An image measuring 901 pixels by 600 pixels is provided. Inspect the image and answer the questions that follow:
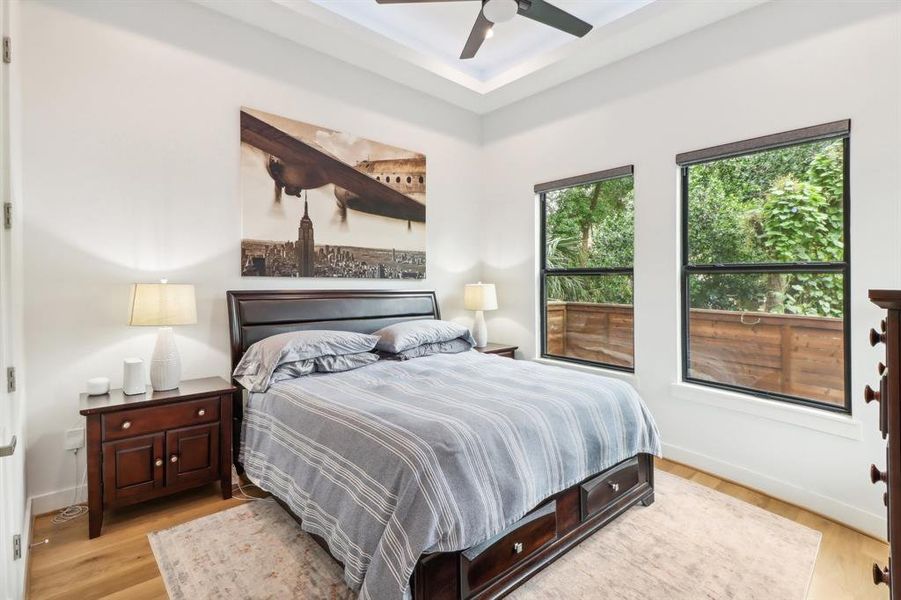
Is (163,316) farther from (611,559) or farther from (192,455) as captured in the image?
(611,559)

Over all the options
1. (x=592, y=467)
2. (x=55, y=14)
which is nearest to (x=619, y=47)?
(x=592, y=467)

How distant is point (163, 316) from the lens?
8.29 feet

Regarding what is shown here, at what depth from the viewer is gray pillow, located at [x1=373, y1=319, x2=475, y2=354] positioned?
3336mm

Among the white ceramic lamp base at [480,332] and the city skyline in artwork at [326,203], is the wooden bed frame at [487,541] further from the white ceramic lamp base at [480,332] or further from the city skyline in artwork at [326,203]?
the white ceramic lamp base at [480,332]

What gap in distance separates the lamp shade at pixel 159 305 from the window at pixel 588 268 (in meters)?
3.03

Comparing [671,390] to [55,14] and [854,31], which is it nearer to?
[854,31]

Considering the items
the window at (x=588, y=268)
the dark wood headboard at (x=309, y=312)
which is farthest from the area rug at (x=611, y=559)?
the window at (x=588, y=268)

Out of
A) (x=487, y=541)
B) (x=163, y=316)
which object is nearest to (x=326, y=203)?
(x=163, y=316)

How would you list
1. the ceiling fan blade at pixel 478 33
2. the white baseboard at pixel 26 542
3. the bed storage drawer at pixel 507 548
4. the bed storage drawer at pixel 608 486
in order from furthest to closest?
the ceiling fan blade at pixel 478 33 < the bed storage drawer at pixel 608 486 < the white baseboard at pixel 26 542 < the bed storage drawer at pixel 507 548

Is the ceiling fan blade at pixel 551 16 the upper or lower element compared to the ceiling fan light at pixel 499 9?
upper

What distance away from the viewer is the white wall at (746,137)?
2449 millimetres

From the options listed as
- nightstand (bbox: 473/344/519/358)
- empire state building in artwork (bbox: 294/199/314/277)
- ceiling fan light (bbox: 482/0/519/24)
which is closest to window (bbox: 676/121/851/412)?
nightstand (bbox: 473/344/519/358)

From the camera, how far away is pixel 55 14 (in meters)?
2.55

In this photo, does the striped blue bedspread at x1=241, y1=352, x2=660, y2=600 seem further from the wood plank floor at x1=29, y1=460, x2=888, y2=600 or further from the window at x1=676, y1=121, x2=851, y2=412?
the window at x1=676, y1=121, x2=851, y2=412
